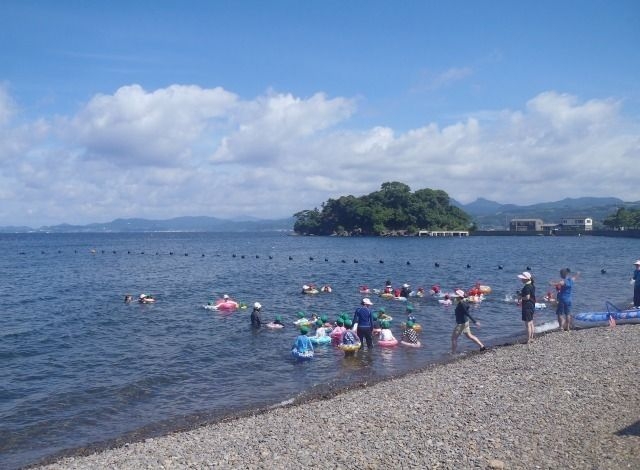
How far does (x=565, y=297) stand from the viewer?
1984cm

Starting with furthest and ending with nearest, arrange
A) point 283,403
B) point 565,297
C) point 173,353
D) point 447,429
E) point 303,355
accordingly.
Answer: point 173,353 < point 565,297 < point 303,355 < point 283,403 < point 447,429

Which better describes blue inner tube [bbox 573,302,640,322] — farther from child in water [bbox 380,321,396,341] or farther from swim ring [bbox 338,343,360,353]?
swim ring [bbox 338,343,360,353]

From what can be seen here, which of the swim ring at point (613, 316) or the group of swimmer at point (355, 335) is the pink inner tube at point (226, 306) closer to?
the group of swimmer at point (355, 335)

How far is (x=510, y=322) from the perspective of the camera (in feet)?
86.1

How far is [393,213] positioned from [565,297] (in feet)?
465

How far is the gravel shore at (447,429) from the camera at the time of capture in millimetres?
8789

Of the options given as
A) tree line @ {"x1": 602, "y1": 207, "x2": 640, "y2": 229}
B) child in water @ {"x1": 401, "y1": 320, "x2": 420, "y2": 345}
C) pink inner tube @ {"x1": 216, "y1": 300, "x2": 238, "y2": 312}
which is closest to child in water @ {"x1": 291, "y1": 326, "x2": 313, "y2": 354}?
child in water @ {"x1": 401, "y1": 320, "x2": 420, "y2": 345}

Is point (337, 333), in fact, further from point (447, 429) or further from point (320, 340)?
point (447, 429)

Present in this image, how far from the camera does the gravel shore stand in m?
8.79

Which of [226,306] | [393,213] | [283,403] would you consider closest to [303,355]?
[283,403]

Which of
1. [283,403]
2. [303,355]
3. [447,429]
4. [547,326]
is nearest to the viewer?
[447,429]

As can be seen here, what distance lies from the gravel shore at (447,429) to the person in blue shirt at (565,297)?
4.84 meters

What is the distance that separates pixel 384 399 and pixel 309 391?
3517 millimetres

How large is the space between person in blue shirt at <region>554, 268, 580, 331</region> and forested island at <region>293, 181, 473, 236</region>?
455ft
